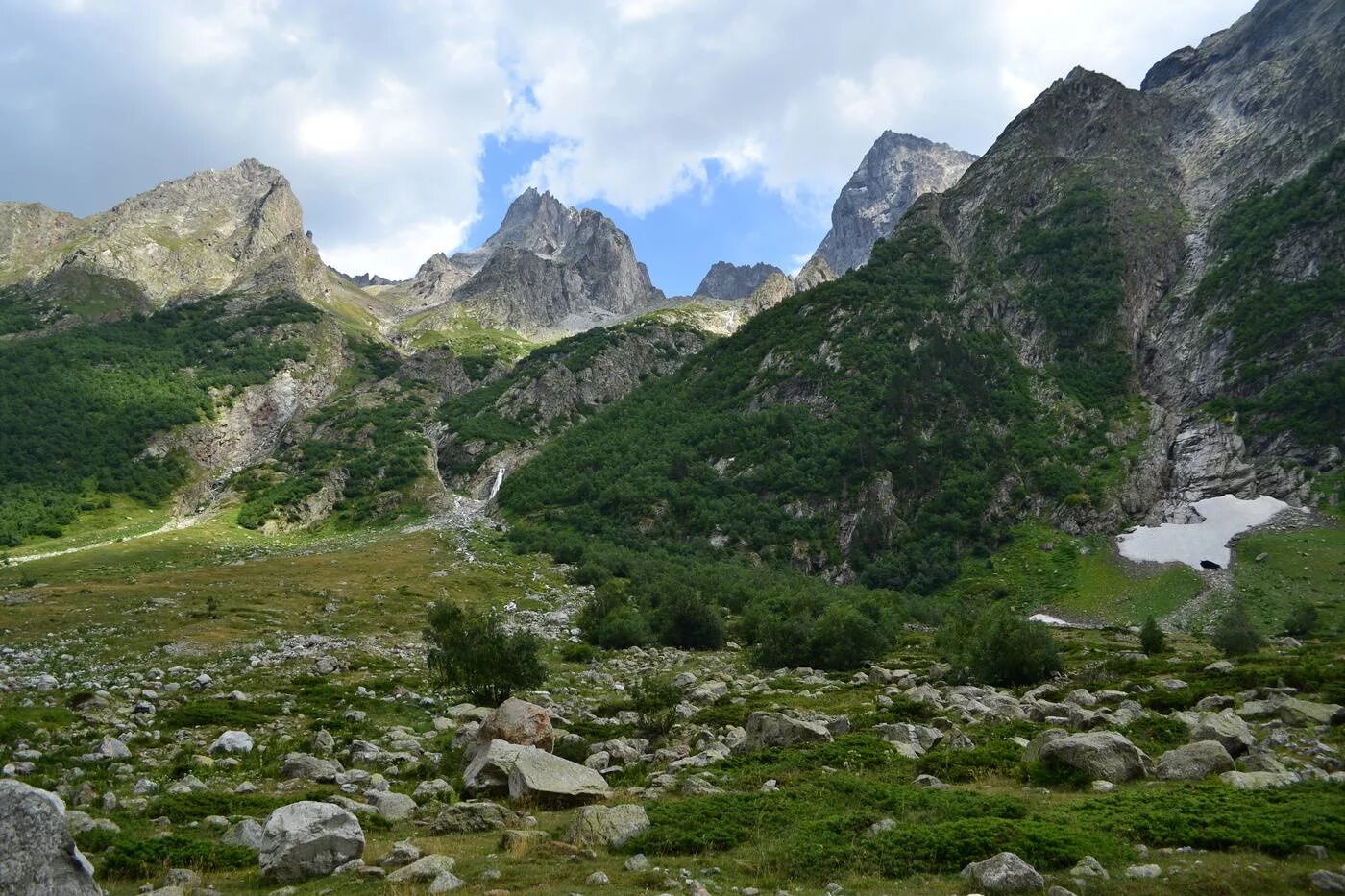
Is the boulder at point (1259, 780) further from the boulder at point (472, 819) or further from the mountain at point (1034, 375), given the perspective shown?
the mountain at point (1034, 375)

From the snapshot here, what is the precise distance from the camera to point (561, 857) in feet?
42.2

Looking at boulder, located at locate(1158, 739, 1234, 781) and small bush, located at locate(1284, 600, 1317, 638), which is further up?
boulder, located at locate(1158, 739, 1234, 781)

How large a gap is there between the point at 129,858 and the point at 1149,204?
19034 cm

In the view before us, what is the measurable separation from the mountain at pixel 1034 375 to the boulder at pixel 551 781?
266 ft

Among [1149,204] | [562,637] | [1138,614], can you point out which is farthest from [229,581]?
[1149,204]

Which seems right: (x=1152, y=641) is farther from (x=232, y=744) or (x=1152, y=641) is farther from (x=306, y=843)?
(x=306, y=843)

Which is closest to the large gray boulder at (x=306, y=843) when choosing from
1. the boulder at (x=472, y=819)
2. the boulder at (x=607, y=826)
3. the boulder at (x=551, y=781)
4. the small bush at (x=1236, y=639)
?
the boulder at (x=472, y=819)

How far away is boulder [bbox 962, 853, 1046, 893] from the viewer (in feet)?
34.7

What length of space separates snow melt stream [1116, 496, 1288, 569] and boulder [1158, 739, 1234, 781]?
7750cm

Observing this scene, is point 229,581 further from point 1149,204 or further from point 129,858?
point 1149,204

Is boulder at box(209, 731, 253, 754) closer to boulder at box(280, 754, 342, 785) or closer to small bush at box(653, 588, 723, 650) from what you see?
boulder at box(280, 754, 342, 785)

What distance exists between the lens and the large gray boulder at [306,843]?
1257cm

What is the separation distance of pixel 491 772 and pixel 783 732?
7665 millimetres

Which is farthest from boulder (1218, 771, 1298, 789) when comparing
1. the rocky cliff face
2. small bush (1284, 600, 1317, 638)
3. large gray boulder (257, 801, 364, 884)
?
the rocky cliff face
